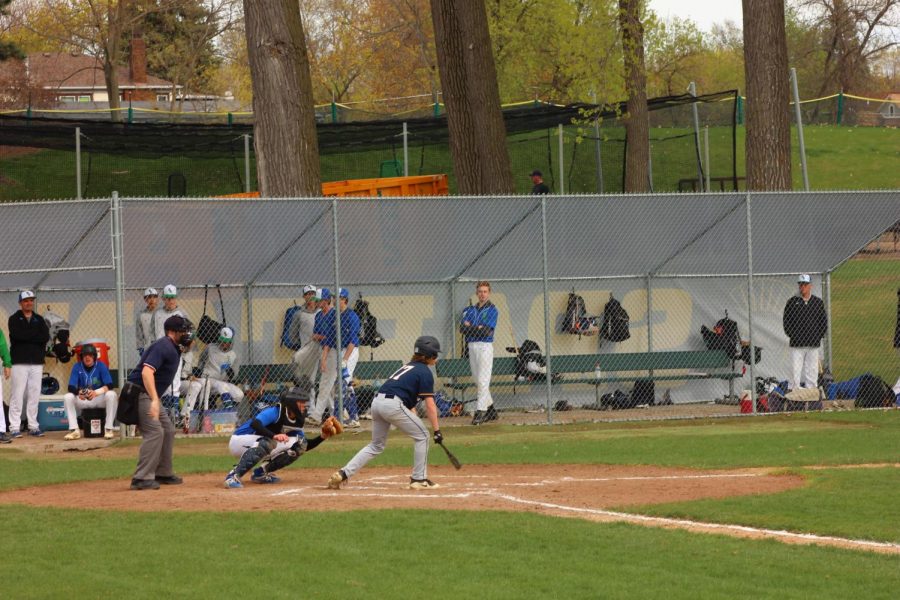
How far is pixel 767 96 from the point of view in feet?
65.1

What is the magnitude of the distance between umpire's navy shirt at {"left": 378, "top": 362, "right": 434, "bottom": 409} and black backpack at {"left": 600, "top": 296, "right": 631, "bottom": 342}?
9.17 metres

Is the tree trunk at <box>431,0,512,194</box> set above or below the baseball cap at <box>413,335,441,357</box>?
above

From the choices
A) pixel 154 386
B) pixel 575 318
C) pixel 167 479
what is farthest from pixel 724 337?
pixel 154 386

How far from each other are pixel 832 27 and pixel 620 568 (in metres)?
55.7

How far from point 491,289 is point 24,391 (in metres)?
7.07

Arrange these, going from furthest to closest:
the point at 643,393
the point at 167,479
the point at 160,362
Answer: the point at 643,393 → the point at 167,479 → the point at 160,362

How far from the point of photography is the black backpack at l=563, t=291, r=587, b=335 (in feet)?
63.6

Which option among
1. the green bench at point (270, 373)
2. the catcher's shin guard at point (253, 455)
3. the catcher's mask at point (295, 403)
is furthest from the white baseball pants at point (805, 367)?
the catcher's shin guard at point (253, 455)

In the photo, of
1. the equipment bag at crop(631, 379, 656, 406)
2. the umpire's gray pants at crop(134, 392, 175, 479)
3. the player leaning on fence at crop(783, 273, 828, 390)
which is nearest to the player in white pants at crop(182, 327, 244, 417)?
the umpire's gray pants at crop(134, 392, 175, 479)

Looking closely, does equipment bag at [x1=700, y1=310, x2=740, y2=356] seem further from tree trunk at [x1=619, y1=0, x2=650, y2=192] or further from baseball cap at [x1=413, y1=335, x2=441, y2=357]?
baseball cap at [x1=413, y1=335, x2=441, y2=357]

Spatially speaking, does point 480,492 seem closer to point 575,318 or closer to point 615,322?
point 575,318

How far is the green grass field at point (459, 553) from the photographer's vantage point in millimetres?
7035

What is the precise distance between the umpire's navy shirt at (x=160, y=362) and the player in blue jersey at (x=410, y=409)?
1.75m

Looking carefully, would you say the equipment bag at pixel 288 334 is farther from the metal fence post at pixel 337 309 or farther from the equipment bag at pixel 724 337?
the equipment bag at pixel 724 337
